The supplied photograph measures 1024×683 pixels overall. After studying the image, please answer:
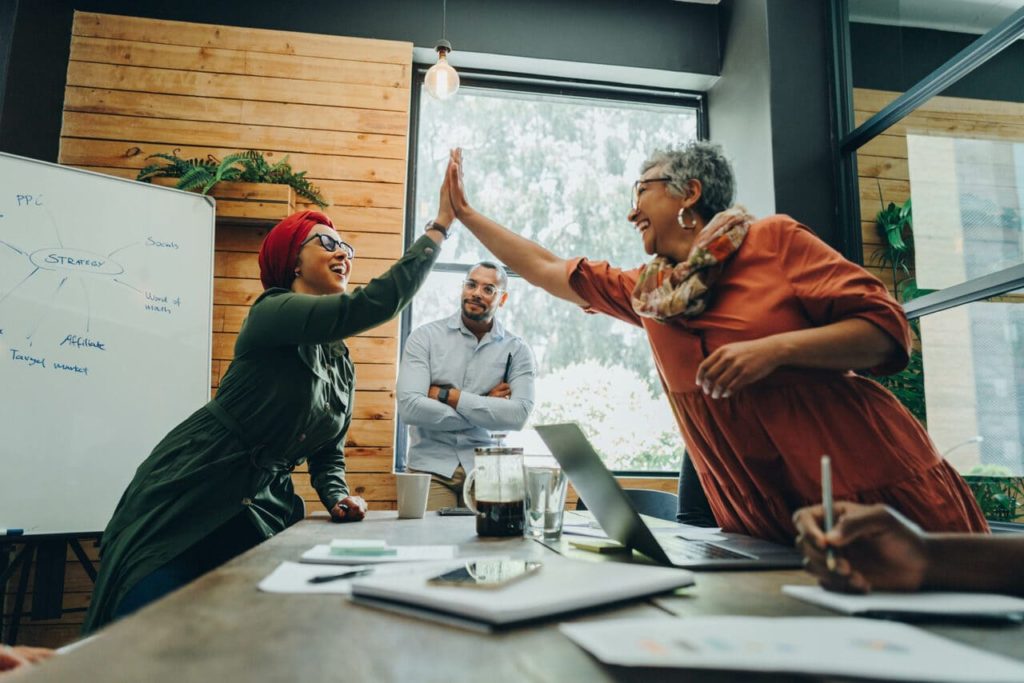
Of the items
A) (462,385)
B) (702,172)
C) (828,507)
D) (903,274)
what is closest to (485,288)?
(462,385)

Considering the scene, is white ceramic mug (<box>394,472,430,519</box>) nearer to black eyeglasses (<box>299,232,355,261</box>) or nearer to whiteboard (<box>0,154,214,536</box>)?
black eyeglasses (<box>299,232,355,261</box>)

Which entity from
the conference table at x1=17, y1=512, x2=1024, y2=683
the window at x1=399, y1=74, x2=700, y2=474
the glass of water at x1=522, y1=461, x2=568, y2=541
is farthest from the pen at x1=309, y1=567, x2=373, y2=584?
the window at x1=399, y1=74, x2=700, y2=474

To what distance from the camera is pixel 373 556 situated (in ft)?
3.16

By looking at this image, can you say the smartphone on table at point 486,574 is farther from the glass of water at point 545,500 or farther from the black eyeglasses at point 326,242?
the black eyeglasses at point 326,242

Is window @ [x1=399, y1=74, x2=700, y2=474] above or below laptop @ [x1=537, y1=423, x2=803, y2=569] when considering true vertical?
above

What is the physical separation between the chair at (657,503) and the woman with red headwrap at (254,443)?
3.01ft

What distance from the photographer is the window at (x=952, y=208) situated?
250 centimetres

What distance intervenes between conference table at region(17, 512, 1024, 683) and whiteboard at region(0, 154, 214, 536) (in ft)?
6.28

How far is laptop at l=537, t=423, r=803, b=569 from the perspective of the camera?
3.04 ft

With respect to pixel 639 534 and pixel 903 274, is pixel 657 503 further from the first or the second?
pixel 903 274

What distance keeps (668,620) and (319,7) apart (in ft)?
13.1

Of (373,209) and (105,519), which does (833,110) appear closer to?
(373,209)

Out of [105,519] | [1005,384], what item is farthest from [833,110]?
[105,519]

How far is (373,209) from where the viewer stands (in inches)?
141
